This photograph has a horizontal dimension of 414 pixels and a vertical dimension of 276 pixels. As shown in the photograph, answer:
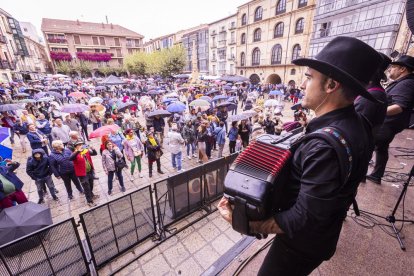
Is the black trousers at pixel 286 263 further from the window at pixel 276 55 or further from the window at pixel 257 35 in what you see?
the window at pixel 257 35

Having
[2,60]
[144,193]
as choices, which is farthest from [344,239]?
[2,60]

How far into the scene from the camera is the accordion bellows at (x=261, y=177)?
4.18 ft

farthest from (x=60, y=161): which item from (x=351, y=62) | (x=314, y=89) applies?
(x=351, y=62)

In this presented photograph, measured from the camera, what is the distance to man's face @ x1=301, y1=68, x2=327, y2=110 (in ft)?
4.59

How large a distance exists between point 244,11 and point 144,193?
4039 centimetres

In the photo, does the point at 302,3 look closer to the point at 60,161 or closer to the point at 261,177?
the point at 60,161

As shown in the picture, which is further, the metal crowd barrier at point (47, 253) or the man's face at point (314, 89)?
the metal crowd barrier at point (47, 253)

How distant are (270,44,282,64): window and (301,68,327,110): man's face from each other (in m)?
34.5

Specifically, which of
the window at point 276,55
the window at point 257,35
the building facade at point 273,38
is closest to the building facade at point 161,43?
the building facade at point 273,38

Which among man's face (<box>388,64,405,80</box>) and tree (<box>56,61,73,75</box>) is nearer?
man's face (<box>388,64,405,80</box>)

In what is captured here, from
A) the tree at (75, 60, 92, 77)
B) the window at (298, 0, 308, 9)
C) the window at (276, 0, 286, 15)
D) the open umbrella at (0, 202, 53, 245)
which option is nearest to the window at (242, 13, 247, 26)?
the window at (276, 0, 286, 15)

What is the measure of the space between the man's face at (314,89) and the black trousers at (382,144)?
321cm

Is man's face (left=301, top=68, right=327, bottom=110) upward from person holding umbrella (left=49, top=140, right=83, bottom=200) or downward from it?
upward

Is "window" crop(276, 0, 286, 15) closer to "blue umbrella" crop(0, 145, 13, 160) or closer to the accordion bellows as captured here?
"blue umbrella" crop(0, 145, 13, 160)
